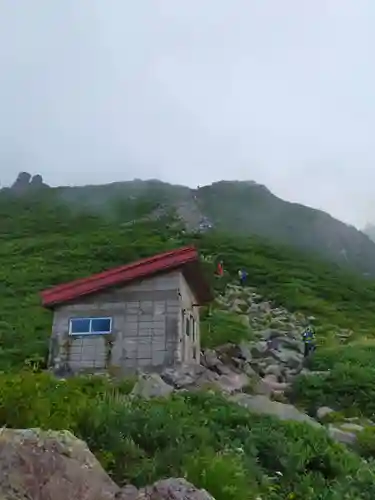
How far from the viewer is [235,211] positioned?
8625cm

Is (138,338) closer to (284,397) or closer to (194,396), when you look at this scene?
(284,397)

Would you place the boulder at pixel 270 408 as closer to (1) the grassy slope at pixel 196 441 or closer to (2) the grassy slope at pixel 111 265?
(1) the grassy slope at pixel 196 441

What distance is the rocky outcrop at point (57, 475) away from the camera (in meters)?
5.13

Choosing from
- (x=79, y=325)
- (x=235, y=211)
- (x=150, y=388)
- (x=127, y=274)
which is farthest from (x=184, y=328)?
(x=235, y=211)

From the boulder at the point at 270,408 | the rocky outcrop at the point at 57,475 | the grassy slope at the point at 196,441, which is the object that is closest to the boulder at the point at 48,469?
the rocky outcrop at the point at 57,475

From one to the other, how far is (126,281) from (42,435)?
45.7 feet

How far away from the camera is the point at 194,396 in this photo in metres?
12.3

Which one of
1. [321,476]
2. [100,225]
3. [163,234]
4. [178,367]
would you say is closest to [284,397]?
[178,367]

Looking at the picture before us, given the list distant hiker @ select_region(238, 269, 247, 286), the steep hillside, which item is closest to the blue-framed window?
distant hiker @ select_region(238, 269, 247, 286)

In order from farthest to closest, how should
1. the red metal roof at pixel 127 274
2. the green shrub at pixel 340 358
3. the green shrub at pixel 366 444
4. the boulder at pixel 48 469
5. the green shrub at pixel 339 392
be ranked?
the green shrub at pixel 340 358, the red metal roof at pixel 127 274, the green shrub at pixel 339 392, the green shrub at pixel 366 444, the boulder at pixel 48 469

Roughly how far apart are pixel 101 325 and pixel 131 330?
2.97 ft

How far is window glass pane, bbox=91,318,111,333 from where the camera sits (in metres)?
19.3

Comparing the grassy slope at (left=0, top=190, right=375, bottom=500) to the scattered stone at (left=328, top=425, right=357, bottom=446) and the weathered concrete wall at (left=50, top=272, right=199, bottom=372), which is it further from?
the weathered concrete wall at (left=50, top=272, right=199, bottom=372)

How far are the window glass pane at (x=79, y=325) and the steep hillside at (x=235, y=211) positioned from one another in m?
49.1
